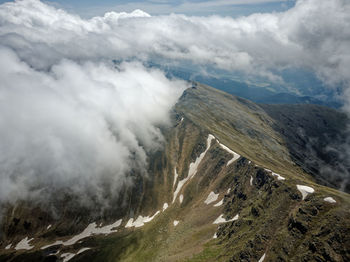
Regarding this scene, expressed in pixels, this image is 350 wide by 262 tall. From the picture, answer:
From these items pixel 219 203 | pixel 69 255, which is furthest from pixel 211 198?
pixel 69 255

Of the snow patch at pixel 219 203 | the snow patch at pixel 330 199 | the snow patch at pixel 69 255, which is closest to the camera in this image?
the snow patch at pixel 330 199

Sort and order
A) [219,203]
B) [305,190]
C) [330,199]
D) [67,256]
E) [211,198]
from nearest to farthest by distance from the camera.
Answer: [330,199]
[305,190]
[219,203]
[67,256]
[211,198]

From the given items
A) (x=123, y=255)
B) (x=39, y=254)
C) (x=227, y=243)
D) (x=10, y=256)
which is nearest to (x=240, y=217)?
(x=227, y=243)

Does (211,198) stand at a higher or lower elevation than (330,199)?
lower

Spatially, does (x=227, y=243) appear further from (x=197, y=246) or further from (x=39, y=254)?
(x=39, y=254)

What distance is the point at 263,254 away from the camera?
103250 mm

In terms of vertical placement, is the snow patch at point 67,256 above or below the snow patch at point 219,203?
below

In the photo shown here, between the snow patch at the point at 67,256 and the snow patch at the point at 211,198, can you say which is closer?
the snow patch at the point at 67,256

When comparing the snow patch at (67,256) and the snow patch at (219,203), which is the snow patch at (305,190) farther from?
the snow patch at (67,256)

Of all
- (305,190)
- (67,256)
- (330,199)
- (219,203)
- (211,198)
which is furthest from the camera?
(211,198)

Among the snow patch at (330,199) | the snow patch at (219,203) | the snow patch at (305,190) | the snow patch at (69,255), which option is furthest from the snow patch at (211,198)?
the snow patch at (69,255)

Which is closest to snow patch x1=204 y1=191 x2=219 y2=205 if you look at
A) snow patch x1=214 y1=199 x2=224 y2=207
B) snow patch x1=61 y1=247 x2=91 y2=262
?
snow patch x1=214 y1=199 x2=224 y2=207

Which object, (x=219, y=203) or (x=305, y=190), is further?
(x=219, y=203)

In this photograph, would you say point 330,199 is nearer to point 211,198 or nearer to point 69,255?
point 211,198
